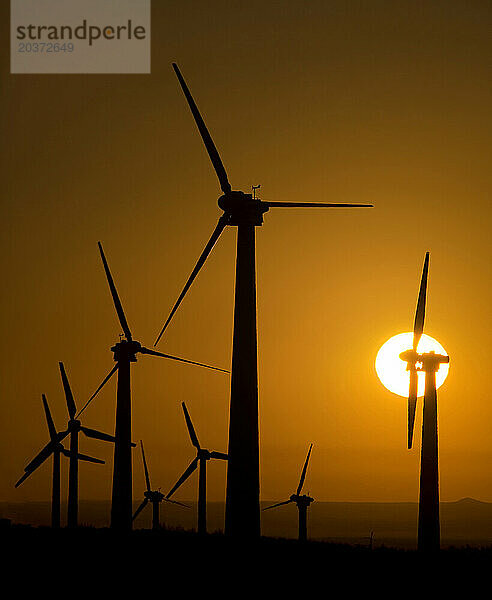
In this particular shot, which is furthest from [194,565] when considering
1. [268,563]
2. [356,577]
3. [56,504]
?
[56,504]

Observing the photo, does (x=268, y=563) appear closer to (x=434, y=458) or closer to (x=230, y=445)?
(x=230, y=445)

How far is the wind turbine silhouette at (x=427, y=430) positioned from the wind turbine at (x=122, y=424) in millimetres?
21424

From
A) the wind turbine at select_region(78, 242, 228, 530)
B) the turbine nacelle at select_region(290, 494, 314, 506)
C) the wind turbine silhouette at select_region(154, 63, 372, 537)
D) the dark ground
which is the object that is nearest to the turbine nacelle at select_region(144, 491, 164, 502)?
the turbine nacelle at select_region(290, 494, 314, 506)

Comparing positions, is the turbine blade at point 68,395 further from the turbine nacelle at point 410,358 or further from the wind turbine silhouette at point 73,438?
the turbine nacelle at point 410,358

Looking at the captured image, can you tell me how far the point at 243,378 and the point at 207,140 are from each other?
15490mm

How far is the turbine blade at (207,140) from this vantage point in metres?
63.8

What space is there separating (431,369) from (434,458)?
5474 mm

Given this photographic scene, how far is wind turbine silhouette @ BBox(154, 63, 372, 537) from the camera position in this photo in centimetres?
5575

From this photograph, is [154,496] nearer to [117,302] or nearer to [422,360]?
[117,302]

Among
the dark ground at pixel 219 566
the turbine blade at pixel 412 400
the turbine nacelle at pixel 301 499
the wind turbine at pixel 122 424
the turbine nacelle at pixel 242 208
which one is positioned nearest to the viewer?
the dark ground at pixel 219 566

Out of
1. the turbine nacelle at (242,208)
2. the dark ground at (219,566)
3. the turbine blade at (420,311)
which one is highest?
the turbine nacelle at (242,208)

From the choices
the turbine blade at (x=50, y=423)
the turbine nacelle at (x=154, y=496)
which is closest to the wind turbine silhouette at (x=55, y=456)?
the turbine blade at (x=50, y=423)

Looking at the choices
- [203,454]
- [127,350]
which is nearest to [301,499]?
[203,454]

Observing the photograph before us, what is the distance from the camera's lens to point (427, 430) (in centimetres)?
6019
